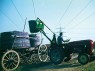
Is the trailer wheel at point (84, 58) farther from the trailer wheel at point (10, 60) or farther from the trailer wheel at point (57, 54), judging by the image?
the trailer wheel at point (10, 60)

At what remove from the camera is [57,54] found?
50.4 feet

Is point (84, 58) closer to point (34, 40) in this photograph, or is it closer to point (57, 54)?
point (57, 54)

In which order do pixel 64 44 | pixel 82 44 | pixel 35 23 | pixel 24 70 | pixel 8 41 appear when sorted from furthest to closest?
pixel 35 23, pixel 64 44, pixel 82 44, pixel 8 41, pixel 24 70

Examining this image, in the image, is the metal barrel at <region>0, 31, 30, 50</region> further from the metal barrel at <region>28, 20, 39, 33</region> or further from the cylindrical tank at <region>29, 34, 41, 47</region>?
the metal barrel at <region>28, 20, 39, 33</region>

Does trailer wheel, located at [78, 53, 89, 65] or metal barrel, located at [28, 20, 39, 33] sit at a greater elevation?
metal barrel, located at [28, 20, 39, 33]

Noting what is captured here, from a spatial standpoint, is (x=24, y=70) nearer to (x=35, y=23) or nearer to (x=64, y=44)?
(x=64, y=44)

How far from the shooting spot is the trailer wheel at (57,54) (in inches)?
589

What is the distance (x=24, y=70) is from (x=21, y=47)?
2.29m

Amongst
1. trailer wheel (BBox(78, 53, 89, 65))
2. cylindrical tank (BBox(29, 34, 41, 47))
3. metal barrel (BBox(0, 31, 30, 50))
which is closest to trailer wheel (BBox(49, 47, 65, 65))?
trailer wheel (BBox(78, 53, 89, 65))

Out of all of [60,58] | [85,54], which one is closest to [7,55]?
[60,58]

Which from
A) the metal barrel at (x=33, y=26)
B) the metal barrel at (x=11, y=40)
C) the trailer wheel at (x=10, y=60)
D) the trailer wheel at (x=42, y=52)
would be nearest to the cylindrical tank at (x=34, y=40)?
the metal barrel at (x=33, y=26)

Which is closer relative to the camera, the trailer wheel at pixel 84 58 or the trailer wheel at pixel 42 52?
the trailer wheel at pixel 84 58

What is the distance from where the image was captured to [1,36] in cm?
1382

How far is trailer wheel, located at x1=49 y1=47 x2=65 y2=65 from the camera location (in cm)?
1495
